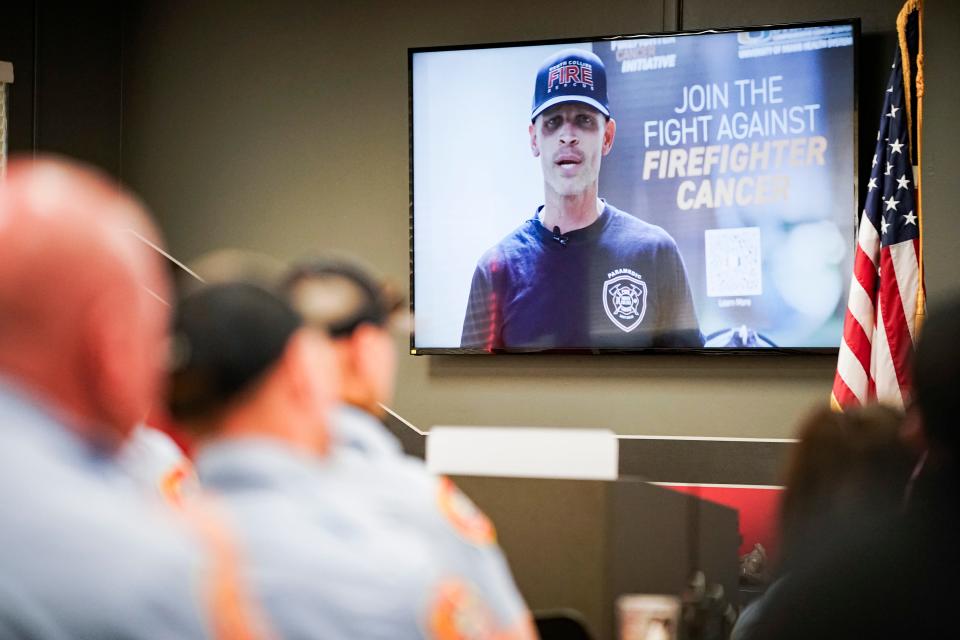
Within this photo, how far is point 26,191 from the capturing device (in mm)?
766

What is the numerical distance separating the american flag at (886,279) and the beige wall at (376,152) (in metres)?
0.20

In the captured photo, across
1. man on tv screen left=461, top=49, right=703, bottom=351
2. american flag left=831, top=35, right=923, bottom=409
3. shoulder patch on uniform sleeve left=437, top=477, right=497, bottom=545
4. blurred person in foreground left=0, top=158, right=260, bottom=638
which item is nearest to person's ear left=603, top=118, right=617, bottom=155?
man on tv screen left=461, top=49, right=703, bottom=351

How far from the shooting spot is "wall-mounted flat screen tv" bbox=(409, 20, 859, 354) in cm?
399

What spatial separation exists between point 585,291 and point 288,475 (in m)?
3.39

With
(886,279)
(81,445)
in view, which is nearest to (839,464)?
(81,445)

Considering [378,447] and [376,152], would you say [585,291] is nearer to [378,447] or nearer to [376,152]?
[376,152]

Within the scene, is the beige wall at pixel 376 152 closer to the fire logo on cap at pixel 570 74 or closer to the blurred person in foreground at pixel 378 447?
the fire logo on cap at pixel 570 74

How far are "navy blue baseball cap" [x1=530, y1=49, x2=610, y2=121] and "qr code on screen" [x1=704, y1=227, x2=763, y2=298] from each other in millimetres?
675

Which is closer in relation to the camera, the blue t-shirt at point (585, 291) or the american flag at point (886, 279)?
the american flag at point (886, 279)

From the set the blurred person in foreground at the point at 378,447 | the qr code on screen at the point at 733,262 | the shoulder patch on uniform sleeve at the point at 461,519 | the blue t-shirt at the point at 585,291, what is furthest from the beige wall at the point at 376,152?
the shoulder patch on uniform sleeve at the point at 461,519

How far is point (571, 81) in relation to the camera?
14.1 ft

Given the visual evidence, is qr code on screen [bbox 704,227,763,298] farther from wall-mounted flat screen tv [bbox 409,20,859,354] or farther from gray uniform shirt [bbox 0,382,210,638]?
gray uniform shirt [bbox 0,382,210,638]

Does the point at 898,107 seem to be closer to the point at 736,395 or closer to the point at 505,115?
the point at 736,395

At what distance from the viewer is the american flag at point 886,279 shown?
367 centimetres
